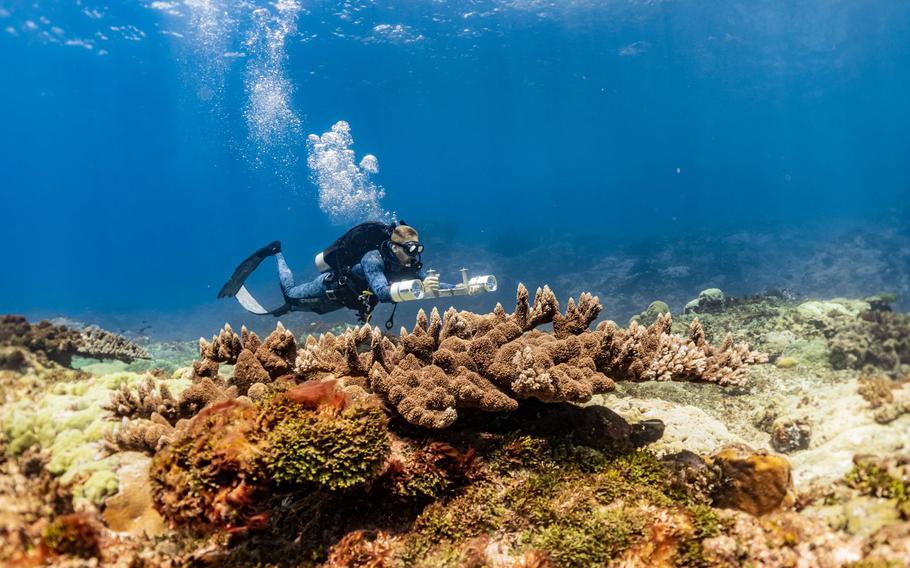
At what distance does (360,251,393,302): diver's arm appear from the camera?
24.2 feet

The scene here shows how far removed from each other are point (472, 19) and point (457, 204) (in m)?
79.9

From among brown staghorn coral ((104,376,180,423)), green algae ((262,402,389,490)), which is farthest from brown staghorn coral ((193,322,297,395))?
green algae ((262,402,389,490))

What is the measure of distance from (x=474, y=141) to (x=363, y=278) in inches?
4154

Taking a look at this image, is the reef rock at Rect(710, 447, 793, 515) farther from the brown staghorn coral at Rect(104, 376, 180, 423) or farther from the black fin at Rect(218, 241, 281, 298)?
the black fin at Rect(218, 241, 281, 298)

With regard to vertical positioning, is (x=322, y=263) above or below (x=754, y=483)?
above

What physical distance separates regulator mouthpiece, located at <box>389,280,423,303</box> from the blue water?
1023 inches

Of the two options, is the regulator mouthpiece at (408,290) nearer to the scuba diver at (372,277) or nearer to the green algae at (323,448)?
the scuba diver at (372,277)

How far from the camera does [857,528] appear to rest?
3.23 m

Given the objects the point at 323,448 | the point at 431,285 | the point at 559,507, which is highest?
the point at 431,285

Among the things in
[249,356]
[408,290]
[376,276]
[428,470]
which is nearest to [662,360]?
[428,470]

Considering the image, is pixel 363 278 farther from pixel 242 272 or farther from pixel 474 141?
pixel 474 141

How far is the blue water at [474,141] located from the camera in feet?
135

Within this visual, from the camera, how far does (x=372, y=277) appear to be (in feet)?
26.1

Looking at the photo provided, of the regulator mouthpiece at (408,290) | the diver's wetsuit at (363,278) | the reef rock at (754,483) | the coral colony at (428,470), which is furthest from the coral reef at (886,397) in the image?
the regulator mouthpiece at (408,290)
